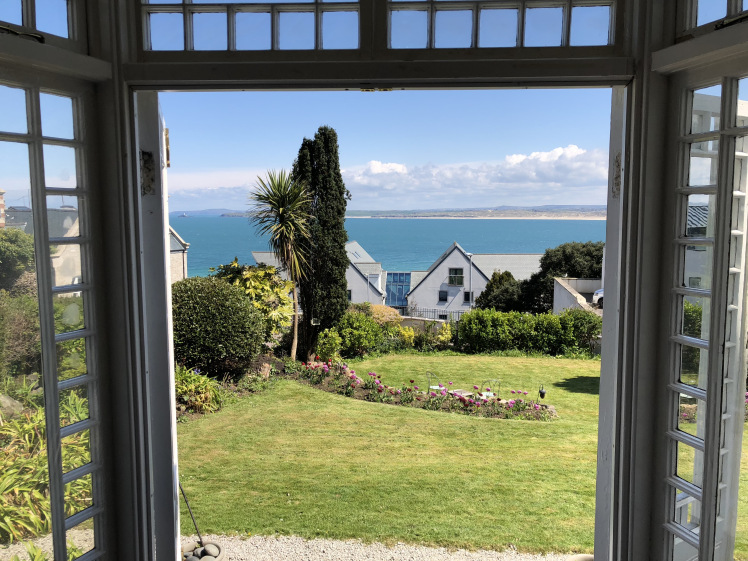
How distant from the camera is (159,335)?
5.67 ft

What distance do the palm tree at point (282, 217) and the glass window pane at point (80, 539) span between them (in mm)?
6986

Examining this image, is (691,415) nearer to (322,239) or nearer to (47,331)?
(47,331)

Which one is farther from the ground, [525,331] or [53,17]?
[53,17]

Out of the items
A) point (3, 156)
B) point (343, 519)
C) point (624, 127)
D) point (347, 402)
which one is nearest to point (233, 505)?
point (343, 519)

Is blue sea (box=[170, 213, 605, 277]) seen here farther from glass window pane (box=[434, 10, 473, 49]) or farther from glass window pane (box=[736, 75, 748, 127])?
glass window pane (box=[736, 75, 748, 127])

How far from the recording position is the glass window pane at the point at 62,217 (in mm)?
1437

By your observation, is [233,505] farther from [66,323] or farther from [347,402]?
[66,323]

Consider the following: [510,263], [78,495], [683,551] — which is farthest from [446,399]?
[510,263]

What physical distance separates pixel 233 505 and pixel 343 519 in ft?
3.02

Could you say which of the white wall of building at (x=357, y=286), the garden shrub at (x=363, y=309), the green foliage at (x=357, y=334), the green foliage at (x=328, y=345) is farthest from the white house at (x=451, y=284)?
the green foliage at (x=328, y=345)

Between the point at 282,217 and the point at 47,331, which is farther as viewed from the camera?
the point at 282,217

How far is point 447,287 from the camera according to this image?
2428 cm

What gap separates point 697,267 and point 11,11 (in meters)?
1.77

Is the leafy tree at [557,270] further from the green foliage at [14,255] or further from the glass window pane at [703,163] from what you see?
the green foliage at [14,255]
